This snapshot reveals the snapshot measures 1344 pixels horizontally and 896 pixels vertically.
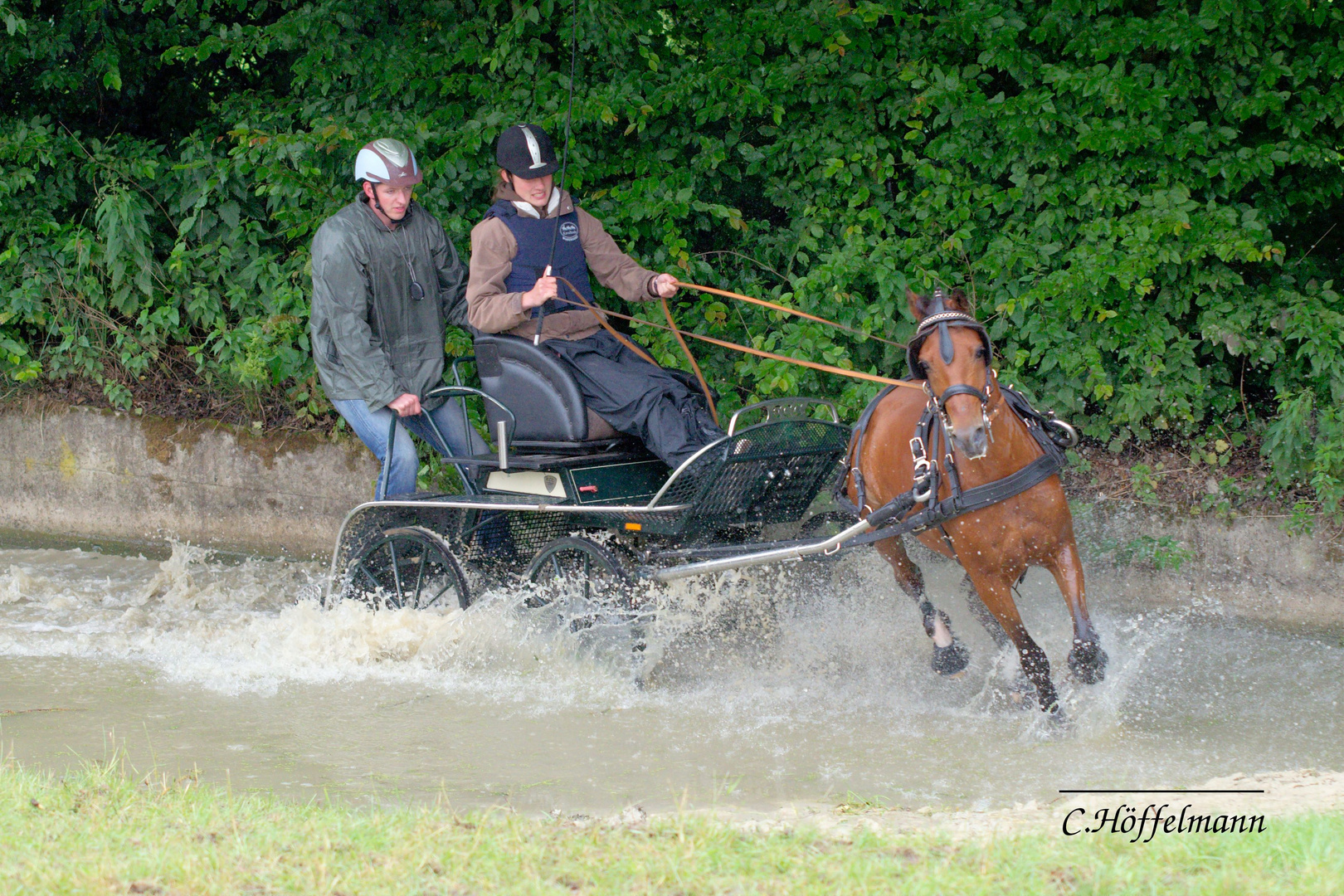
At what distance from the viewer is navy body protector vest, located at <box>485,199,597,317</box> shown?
562 centimetres

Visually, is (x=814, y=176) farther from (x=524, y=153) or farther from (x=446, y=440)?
(x=446, y=440)

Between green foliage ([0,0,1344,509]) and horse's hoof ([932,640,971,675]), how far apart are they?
187cm

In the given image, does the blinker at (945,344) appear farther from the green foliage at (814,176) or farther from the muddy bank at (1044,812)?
the green foliage at (814,176)

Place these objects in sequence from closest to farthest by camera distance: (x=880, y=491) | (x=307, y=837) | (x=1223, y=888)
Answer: (x=1223, y=888) < (x=307, y=837) < (x=880, y=491)

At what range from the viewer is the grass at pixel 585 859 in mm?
2873

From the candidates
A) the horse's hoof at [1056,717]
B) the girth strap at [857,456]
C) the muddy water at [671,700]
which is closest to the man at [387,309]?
the muddy water at [671,700]

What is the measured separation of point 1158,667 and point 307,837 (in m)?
3.70

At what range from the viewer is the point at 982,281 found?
7.04 meters

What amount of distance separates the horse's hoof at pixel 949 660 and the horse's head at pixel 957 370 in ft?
4.11

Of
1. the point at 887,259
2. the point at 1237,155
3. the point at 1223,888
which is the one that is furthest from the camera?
the point at 887,259

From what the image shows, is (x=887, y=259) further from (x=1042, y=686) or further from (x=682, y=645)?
(x=1042, y=686)

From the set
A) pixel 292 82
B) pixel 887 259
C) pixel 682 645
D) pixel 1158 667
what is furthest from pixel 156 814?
pixel 292 82

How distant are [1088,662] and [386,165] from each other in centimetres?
374

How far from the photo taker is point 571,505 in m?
5.33
